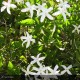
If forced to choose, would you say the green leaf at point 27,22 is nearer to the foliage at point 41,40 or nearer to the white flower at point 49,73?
the foliage at point 41,40

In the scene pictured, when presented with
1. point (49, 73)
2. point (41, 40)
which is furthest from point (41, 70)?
point (41, 40)

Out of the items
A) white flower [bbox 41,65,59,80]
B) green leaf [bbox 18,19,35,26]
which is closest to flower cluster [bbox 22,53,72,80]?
white flower [bbox 41,65,59,80]

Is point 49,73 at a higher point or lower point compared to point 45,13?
lower

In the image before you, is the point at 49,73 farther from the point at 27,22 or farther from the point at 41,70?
the point at 27,22

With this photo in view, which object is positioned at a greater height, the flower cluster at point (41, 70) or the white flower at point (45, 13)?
the white flower at point (45, 13)

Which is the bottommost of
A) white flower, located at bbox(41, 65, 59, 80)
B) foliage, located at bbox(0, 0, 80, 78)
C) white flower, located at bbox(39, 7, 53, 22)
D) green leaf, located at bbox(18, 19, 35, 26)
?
white flower, located at bbox(41, 65, 59, 80)

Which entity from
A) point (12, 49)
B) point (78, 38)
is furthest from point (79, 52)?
point (12, 49)

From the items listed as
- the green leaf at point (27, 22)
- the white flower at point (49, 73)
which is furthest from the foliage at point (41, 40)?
the white flower at point (49, 73)

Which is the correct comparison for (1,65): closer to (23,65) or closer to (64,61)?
(23,65)

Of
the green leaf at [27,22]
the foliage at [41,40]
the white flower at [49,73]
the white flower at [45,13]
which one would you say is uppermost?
the white flower at [45,13]

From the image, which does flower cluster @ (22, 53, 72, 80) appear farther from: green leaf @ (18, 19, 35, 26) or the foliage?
green leaf @ (18, 19, 35, 26)

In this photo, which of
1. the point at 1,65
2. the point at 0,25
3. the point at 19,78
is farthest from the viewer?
the point at 0,25
